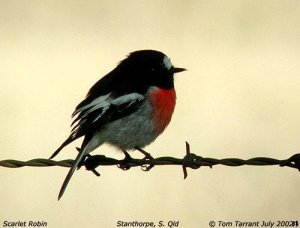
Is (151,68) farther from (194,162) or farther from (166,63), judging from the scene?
(194,162)

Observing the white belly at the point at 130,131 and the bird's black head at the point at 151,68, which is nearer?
the white belly at the point at 130,131

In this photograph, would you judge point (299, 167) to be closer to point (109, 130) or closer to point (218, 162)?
point (218, 162)

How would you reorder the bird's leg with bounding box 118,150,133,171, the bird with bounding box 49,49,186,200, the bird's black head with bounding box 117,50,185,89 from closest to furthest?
the bird's leg with bounding box 118,150,133,171, the bird with bounding box 49,49,186,200, the bird's black head with bounding box 117,50,185,89

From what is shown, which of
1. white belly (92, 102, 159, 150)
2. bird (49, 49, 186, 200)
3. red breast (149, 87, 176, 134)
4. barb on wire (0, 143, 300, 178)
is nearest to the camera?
barb on wire (0, 143, 300, 178)

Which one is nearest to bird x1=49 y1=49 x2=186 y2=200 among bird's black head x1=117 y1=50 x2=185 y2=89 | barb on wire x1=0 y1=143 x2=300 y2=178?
bird's black head x1=117 y1=50 x2=185 y2=89

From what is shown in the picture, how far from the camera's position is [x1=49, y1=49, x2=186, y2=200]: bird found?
12.6ft

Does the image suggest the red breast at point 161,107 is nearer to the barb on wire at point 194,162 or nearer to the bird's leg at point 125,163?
the bird's leg at point 125,163

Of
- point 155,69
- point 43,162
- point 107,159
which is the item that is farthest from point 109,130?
point 43,162

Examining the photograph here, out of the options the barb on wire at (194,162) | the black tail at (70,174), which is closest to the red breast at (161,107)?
the black tail at (70,174)

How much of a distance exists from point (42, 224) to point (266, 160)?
2987 mm

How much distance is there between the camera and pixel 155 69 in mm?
4383

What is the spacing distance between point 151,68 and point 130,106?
521mm

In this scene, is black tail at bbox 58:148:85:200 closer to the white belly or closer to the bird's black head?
the white belly

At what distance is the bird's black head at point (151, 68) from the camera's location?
4.33 meters
